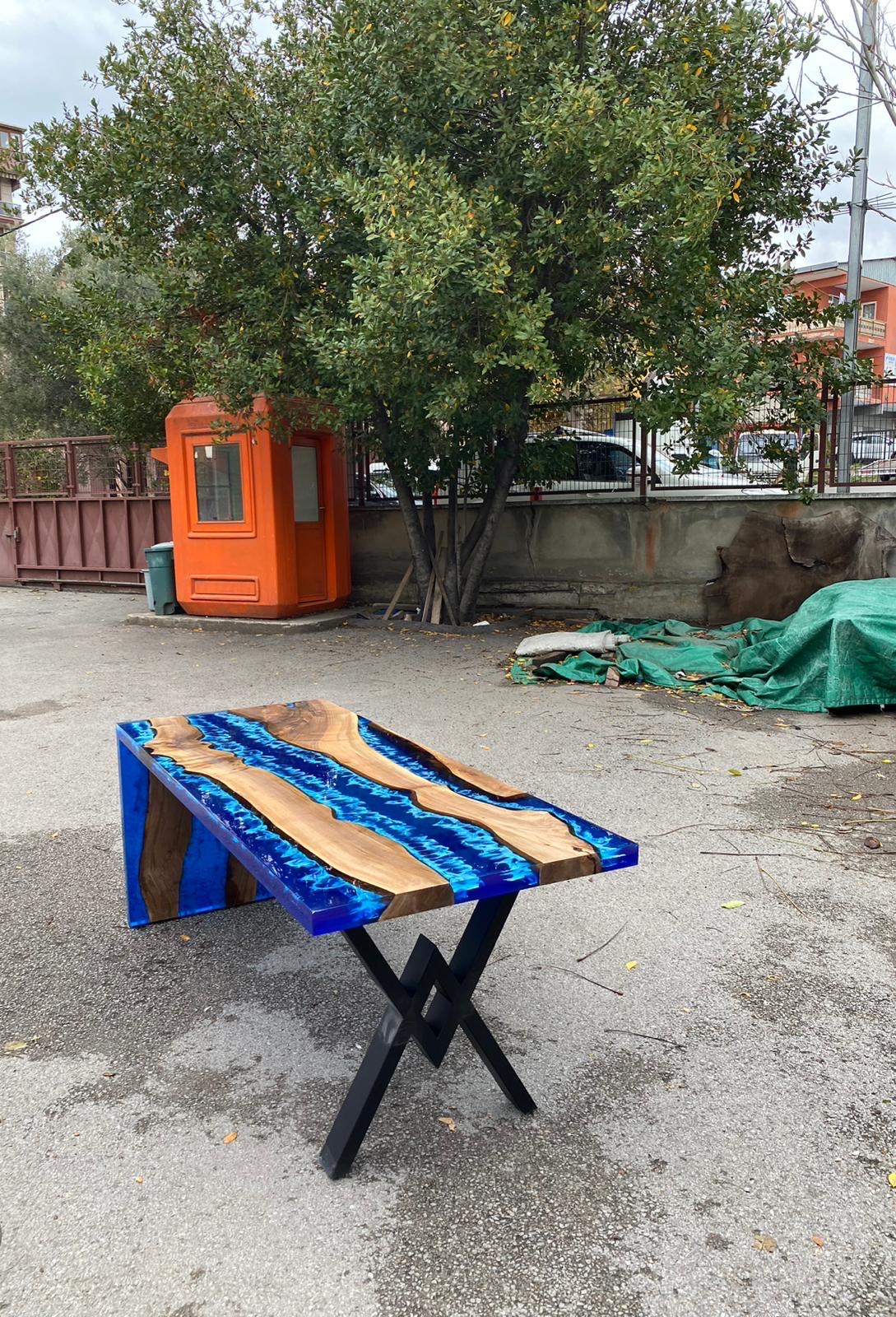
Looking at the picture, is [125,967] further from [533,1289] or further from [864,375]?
[864,375]

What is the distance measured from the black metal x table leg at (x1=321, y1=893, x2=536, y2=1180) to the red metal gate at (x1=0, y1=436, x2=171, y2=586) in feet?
41.2

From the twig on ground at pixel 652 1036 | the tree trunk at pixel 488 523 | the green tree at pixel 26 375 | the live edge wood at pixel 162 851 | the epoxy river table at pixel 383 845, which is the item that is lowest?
the twig on ground at pixel 652 1036

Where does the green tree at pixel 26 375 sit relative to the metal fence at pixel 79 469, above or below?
above

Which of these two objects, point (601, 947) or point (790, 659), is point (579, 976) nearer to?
point (601, 947)

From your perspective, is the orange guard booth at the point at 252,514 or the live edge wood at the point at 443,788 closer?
the live edge wood at the point at 443,788

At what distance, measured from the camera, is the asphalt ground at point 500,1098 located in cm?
188

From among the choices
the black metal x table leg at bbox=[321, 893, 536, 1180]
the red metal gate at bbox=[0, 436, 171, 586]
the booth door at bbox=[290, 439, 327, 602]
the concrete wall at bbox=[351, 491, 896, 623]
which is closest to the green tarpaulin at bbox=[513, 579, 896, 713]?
the concrete wall at bbox=[351, 491, 896, 623]

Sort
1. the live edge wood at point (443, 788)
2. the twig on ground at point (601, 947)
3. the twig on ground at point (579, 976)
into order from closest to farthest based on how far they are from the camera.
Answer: the live edge wood at point (443, 788)
the twig on ground at point (579, 976)
the twig on ground at point (601, 947)

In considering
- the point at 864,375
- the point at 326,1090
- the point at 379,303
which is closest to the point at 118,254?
the point at 379,303

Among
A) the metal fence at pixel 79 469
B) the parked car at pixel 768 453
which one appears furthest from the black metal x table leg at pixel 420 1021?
the metal fence at pixel 79 469

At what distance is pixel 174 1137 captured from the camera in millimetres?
2291

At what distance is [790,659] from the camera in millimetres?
6930

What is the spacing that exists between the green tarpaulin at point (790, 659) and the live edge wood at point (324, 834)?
4718 millimetres

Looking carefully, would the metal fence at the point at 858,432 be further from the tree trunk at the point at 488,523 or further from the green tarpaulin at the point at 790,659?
the tree trunk at the point at 488,523
